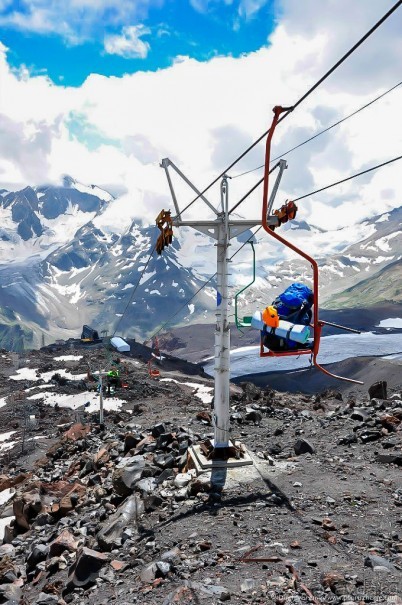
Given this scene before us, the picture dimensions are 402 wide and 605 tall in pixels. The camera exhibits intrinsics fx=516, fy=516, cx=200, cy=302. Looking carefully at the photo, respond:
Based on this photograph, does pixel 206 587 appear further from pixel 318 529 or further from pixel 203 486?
pixel 203 486

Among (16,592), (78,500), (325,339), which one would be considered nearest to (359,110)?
(16,592)

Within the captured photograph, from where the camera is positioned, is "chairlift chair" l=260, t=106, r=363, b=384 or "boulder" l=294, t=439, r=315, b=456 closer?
"chairlift chair" l=260, t=106, r=363, b=384

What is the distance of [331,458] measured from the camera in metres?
15.4

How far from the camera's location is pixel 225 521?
451 inches

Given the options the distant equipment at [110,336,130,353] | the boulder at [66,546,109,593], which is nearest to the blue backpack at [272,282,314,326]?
the boulder at [66,546,109,593]

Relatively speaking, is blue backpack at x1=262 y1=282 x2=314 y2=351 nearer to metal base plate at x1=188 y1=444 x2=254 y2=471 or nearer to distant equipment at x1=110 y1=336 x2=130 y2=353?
metal base plate at x1=188 y1=444 x2=254 y2=471

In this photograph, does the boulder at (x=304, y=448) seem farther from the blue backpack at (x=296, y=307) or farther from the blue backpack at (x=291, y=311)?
the blue backpack at (x=296, y=307)

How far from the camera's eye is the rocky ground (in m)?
8.84

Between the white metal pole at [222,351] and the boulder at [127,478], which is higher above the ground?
the white metal pole at [222,351]

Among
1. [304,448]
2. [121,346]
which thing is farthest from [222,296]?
[121,346]

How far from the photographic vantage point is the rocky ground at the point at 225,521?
884cm

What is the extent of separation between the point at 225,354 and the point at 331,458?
14.8 ft

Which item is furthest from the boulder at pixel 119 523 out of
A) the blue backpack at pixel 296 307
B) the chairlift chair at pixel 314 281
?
the blue backpack at pixel 296 307

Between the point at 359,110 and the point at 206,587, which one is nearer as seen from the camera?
the point at 206,587
